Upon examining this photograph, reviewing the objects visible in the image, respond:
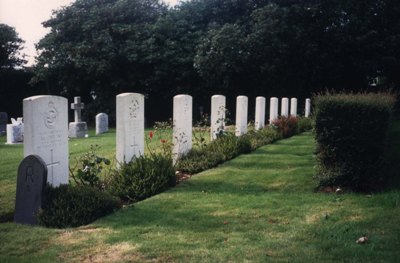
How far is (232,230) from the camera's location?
5477 millimetres

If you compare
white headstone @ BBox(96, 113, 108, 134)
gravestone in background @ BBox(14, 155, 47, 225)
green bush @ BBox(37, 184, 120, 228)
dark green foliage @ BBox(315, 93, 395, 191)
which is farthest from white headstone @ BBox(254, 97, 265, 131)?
gravestone in background @ BBox(14, 155, 47, 225)

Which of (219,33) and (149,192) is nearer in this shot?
(149,192)

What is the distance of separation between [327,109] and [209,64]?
16470 millimetres

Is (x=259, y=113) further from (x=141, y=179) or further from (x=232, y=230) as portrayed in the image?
(x=232, y=230)

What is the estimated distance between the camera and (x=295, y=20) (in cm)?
2570

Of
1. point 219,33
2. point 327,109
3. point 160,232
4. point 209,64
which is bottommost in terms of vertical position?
point 160,232

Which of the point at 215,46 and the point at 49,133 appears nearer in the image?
the point at 49,133

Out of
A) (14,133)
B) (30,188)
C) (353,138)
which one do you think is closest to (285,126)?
(353,138)

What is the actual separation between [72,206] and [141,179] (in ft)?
5.64

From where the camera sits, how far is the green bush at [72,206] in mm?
5875

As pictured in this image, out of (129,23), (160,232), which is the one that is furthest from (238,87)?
(160,232)

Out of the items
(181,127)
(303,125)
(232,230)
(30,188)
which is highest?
(181,127)

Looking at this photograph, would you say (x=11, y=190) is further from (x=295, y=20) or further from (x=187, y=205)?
(x=295, y=20)

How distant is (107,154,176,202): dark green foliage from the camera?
736 cm
